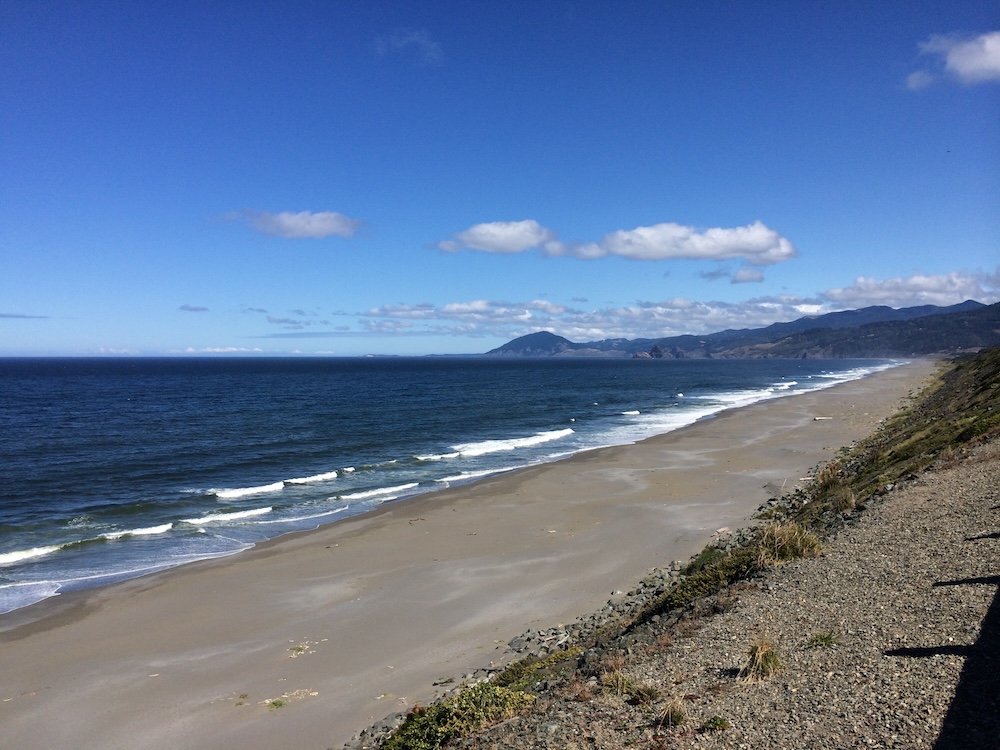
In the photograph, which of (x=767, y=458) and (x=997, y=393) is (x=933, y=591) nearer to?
(x=997, y=393)

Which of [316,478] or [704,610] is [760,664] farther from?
[316,478]

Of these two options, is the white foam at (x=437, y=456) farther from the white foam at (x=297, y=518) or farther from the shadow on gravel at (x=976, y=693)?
the shadow on gravel at (x=976, y=693)

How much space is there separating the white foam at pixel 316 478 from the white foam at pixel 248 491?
27.0 inches

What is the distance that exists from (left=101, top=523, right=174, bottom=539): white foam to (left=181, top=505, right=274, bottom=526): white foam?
0.78 m

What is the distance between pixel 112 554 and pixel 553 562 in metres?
14.2

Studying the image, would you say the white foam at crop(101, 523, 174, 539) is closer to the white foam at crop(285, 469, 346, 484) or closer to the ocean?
the ocean

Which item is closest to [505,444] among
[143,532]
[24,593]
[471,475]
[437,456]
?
[437,456]

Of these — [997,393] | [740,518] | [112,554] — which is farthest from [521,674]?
[997,393]

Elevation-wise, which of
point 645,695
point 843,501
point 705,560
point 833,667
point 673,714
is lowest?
point 705,560

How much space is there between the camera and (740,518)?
67.8 feet

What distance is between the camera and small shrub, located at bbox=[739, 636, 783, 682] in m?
7.38

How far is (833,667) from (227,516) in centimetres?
2241

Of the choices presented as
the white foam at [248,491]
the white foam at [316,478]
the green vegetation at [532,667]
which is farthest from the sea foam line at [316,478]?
the green vegetation at [532,667]

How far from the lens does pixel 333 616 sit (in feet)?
48.5
